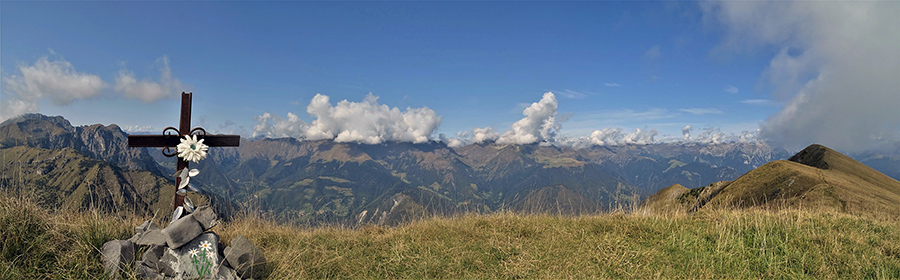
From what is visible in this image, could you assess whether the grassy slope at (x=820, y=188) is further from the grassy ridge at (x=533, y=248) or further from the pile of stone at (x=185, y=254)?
the pile of stone at (x=185, y=254)

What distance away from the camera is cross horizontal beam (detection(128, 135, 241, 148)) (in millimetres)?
7158

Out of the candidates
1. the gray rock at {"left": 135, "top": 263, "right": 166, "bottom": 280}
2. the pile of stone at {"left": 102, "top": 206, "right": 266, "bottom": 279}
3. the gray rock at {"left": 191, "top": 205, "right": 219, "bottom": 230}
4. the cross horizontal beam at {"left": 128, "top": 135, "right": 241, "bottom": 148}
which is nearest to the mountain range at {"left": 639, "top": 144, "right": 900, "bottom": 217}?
the pile of stone at {"left": 102, "top": 206, "right": 266, "bottom": 279}

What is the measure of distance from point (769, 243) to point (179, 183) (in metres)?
12.4

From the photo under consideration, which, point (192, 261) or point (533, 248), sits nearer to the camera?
point (192, 261)

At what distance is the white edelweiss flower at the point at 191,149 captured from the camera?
6.79 meters

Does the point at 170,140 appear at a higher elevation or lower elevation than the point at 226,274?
higher

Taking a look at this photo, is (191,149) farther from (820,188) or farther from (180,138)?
(820,188)

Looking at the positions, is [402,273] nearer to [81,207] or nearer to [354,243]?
[354,243]

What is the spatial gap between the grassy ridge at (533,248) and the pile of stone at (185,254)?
1.28 ft

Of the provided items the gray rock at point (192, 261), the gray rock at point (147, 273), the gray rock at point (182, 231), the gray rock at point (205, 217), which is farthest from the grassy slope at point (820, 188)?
the gray rock at point (147, 273)

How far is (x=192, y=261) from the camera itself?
19.6 ft

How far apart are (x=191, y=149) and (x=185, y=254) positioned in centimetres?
208

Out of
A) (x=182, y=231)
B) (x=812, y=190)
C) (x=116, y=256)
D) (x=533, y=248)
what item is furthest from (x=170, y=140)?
(x=812, y=190)

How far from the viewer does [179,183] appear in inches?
269
